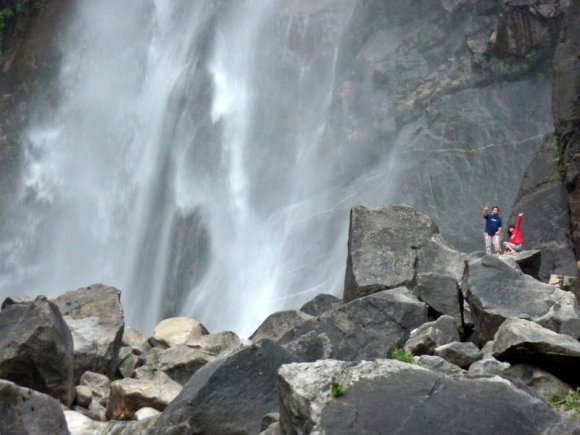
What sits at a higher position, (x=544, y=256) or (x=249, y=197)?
(x=249, y=197)

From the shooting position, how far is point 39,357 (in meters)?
11.3

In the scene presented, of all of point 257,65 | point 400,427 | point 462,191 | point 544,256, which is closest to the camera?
point 400,427

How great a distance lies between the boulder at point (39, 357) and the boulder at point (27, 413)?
2.28m

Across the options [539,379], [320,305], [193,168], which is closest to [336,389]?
[539,379]

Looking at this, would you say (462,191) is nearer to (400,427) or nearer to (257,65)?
(257,65)

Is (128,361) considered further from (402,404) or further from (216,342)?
(402,404)

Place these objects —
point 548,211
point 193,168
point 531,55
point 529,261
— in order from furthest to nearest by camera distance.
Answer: point 193,168
point 531,55
point 548,211
point 529,261

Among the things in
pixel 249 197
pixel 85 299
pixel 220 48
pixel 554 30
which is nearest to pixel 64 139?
pixel 220 48

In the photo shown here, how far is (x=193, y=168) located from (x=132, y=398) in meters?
21.3

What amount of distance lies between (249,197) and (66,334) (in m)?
18.8

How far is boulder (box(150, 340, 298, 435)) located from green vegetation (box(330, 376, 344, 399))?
2177 mm

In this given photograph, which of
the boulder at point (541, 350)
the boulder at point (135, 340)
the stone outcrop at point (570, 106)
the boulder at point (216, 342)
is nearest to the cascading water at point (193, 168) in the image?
the stone outcrop at point (570, 106)

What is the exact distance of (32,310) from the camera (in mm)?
11688

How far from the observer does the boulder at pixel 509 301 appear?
1120 cm
